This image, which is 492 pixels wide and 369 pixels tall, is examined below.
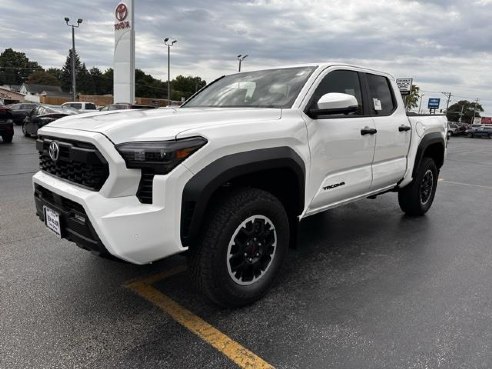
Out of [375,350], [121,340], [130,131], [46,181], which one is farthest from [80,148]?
[375,350]

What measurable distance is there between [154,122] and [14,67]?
143628mm

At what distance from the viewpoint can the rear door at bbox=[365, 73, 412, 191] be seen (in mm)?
4457

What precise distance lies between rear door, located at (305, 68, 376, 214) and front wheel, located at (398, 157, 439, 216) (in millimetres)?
1536

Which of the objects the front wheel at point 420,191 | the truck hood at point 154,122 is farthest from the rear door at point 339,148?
the front wheel at point 420,191

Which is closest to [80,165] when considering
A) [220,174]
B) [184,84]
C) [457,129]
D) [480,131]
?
[220,174]

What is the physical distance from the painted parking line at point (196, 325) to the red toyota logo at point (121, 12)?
30.9m

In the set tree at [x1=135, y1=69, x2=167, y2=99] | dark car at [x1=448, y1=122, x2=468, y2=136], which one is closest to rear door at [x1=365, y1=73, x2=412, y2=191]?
dark car at [x1=448, y1=122, x2=468, y2=136]

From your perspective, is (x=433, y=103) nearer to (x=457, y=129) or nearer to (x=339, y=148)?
(x=457, y=129)

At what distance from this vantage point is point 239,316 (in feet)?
9.95

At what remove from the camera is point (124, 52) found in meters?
31.1

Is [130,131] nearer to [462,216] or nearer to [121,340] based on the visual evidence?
[121,340]

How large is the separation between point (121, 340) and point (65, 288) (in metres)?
0.99

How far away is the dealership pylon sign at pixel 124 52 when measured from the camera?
30.5 metres

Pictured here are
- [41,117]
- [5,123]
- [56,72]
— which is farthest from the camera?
[56,72]
